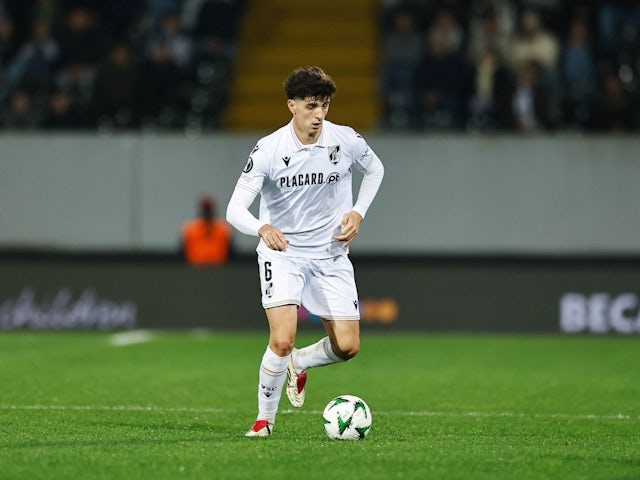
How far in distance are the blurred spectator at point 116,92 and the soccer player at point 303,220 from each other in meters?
10.1

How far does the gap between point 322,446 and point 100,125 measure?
11273 millimetres

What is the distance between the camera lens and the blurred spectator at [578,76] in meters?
18.3

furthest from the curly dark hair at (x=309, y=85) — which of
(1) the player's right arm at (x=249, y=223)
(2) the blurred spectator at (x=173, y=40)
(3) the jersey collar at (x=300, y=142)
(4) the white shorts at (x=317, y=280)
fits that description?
(2) the blurred spectator at (x=173, y=40)

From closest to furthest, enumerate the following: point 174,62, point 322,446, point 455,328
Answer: point 322,446, point 455,328, point 174,62

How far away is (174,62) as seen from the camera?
1912cm

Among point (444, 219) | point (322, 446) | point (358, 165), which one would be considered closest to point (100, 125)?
point (444, 219)

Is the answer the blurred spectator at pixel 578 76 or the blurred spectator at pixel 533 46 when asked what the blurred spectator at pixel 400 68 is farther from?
the blurred spectator at pixel 578 76

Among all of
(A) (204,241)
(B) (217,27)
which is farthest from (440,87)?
(A) (204,241)

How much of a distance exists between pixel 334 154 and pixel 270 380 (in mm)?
1478

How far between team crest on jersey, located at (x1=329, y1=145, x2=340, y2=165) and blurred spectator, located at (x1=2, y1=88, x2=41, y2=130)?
35.0 feet

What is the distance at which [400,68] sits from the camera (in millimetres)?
19234

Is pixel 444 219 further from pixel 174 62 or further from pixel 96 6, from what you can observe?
pixel 96 6

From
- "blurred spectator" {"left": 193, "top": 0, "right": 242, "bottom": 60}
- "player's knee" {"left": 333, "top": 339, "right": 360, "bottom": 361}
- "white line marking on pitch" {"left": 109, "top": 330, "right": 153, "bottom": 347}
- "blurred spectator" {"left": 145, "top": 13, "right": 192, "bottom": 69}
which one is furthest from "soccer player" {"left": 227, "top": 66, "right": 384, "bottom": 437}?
"blurred spectator" {"left": 193, "top": 0, "right": 242, "bottom": 60}

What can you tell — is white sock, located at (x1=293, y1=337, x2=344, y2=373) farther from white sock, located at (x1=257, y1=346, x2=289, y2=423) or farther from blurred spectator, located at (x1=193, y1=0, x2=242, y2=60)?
blurred spectator, located at (x1=193, y1=0, x2=242, y2=60)
